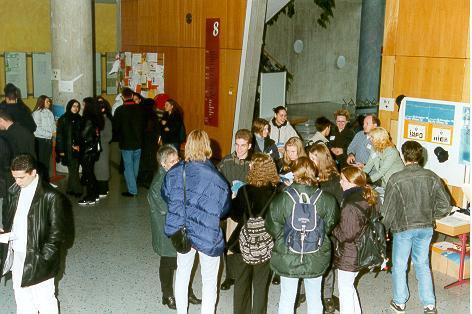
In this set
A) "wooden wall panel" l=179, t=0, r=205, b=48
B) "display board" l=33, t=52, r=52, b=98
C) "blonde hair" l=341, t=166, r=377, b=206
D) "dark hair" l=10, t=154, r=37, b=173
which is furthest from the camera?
"display board" l=33, t=52, r=52, b=98

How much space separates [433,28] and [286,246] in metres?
4.55

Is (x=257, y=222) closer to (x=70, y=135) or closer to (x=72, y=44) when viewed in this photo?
(x=70, y=135)

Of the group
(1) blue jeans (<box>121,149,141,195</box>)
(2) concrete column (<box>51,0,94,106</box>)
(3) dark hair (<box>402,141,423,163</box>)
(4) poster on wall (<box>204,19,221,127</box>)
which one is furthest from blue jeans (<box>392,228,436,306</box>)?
(2) concrete column (<box>51,0,94,106</box>)

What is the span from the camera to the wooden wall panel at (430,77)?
7.48 meters

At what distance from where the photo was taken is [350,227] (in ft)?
15.4

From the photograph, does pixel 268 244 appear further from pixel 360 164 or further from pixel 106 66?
pixel 106 66

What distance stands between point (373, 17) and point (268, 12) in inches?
101

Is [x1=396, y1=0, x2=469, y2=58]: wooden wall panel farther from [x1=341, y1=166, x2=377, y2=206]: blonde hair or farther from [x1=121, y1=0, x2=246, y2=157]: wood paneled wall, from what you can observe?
[x1=121, y1=0, x2=246, y2=157]: wood paneled wall

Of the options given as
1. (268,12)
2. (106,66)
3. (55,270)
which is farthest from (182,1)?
(55,270)

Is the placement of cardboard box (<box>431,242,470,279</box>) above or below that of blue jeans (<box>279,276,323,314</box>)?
below

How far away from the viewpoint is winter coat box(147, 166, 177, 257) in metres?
5.21

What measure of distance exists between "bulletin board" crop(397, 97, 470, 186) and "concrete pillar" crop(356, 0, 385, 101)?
4.62 meters

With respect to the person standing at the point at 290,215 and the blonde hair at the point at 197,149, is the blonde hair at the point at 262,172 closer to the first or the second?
the person standing at the point at 290,215

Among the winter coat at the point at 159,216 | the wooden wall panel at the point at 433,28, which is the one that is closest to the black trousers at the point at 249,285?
the winter coat at the point at 159,216
